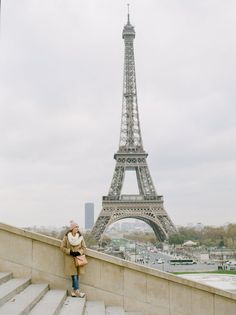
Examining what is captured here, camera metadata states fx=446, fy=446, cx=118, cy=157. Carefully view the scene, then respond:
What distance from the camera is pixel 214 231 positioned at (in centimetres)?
10581

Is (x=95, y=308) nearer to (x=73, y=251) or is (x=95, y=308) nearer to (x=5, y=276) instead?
(x=73, y=251)

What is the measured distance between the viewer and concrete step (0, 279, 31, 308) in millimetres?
6516

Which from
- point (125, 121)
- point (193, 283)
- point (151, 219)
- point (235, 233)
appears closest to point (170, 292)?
point (193, 283)

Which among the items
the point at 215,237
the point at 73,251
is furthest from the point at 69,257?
the point at 215,237

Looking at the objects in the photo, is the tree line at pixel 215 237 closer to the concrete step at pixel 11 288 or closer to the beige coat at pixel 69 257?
the beige coat at pixel 69 257

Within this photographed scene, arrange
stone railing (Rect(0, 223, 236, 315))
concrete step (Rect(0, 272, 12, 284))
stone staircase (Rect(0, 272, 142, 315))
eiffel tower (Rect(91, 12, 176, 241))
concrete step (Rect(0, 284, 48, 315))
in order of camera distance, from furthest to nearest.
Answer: eiffel tower (Rect(91, 12, 176, 241)) → stone railing (Rect(0, 223, 236, 315)) → concrete step (Rect(0, 272, 12, 284)) → stone staircase (Rect(0, 272, 142, 315)) → concrete step (Rect(0, 284, 48, 315))

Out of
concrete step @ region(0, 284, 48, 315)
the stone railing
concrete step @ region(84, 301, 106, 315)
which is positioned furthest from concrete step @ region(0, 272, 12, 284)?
concrete step @ region(84, 301, 106, 315)

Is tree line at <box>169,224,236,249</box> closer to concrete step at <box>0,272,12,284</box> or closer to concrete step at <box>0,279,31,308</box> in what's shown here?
concrete step at <box>0,272,12,284</box>

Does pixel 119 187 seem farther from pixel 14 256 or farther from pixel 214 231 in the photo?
pixel 14 256

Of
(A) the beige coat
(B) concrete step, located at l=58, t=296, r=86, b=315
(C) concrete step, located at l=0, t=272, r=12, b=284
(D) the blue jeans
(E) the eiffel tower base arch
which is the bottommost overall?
(B) concrete step, located at l=58, t=296, r=86, b=315

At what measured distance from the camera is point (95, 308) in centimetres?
768

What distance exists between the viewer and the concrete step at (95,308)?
24.2 ft

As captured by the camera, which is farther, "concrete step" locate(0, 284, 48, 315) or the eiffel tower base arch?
the eiffel tower base arch

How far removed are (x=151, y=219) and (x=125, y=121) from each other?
54.6 ft
